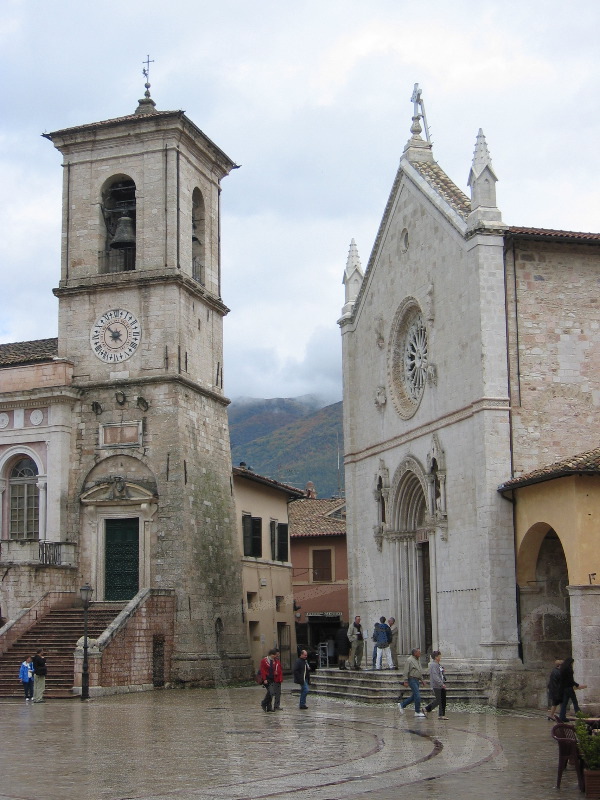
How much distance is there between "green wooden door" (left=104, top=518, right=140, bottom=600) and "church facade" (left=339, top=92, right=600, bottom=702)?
307 inches

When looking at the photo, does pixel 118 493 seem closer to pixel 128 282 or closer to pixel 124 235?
pixel 128 282

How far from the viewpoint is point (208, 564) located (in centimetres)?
3694

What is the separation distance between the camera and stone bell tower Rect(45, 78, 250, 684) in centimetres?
3575

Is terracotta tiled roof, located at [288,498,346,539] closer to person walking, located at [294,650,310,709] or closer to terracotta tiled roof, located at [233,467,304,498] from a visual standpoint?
terracotta tiled roof, located at [233,467,304,498]

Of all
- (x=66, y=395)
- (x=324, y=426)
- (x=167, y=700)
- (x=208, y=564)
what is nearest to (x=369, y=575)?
(x=208, y=564)

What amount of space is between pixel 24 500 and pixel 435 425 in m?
14.5

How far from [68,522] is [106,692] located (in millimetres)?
7656

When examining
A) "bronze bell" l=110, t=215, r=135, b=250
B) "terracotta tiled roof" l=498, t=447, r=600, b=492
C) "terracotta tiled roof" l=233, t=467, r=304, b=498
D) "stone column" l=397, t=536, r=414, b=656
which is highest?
"bronze bell" l=110, t=215, r=135, b=250

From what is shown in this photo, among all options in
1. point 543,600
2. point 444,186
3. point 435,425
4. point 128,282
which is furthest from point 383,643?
point 128,282

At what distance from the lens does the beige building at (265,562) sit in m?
42.6

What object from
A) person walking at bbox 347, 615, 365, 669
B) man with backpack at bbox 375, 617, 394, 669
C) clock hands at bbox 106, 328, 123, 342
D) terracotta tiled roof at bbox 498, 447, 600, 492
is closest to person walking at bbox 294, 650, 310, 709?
man with backpack at bbox 375, 617, 394, 669

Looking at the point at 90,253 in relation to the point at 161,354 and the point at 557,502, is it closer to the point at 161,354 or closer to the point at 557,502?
the point at 161,354

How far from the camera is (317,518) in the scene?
5325 centimetres

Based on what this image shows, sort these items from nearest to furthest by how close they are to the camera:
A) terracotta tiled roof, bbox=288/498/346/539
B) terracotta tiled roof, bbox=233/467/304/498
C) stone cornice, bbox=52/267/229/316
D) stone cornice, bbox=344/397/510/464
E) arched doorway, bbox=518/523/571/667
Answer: arched doorway, bbox=518/523/571/667, stone cornice, bbox=344/397/510/464, stone cornice, bbox=52/267/229/316, terracotta tiled roof, bbox=233/467/304/498, terracotta tiled roof, bbox=288/498/346/539
